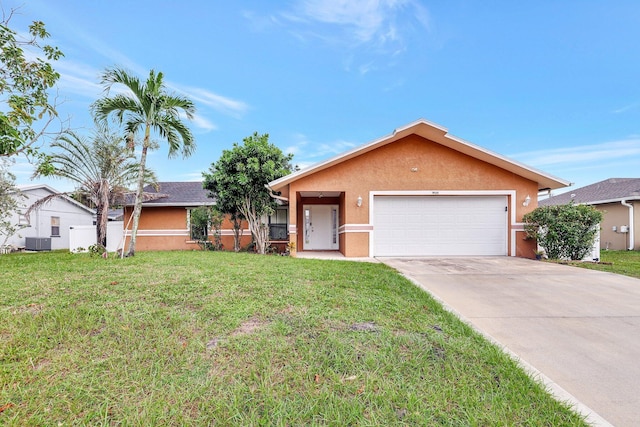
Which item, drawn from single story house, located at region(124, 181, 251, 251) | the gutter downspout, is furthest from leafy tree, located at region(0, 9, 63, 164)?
the gutter downspout

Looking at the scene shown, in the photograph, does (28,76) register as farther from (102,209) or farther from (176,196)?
(176,196)

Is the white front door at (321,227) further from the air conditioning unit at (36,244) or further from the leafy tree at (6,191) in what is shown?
the air conditioning unit at (36,244)

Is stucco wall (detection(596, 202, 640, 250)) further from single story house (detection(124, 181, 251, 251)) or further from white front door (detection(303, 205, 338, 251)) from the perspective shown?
single story house (detection(124, 181, 251, 251))

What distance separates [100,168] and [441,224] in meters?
14.6

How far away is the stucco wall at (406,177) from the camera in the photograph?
36.0ft

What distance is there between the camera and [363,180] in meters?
11.0

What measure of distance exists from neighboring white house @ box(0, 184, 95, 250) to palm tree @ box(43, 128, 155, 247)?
961 centimetres

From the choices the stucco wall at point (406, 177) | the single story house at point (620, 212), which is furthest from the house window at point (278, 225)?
the single story house at point (620, 212)

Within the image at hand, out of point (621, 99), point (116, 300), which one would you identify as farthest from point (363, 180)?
point (621, 99)

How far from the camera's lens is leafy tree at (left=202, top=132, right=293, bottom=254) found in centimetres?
1117

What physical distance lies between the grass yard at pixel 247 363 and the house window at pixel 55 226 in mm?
21824

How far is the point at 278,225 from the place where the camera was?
1430 centimetres

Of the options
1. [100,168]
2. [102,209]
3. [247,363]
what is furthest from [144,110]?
[247,363]

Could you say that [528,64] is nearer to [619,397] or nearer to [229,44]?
[229,44]
